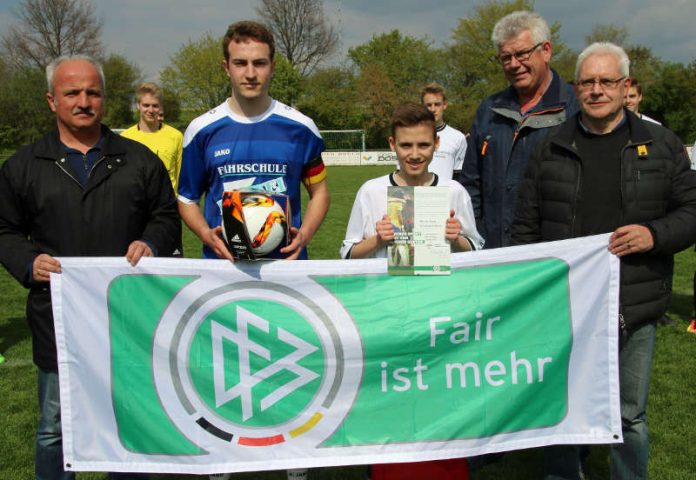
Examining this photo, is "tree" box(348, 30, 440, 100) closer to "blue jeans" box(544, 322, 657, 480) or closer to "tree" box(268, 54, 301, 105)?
"tree" box(268, 54, 301, 105)

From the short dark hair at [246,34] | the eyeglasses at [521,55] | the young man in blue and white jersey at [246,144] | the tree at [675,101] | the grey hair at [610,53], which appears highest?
the tree at [675,101]

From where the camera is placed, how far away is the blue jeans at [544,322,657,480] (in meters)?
3.28

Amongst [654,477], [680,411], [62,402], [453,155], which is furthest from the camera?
[453,155]

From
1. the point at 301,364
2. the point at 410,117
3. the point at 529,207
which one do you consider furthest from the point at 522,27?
the point at 301,364

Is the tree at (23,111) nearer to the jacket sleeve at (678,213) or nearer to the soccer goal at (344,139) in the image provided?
the soccer goal at (344,139)

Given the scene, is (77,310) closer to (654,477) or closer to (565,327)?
(565,327)

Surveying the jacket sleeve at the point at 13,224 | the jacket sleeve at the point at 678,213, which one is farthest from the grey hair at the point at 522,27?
the jacket sleeve at the point at 13,224

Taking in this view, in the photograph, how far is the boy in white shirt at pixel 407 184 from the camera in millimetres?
3402

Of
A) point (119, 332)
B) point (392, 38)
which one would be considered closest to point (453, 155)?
point (119, 332)

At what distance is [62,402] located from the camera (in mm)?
3283

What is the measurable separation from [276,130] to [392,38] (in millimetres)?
65942

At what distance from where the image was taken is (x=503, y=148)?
391 centimetres

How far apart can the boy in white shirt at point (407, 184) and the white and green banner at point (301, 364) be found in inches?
5.6

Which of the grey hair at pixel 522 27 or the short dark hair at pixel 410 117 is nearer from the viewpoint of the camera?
the short dark hair at pixel 410 117
